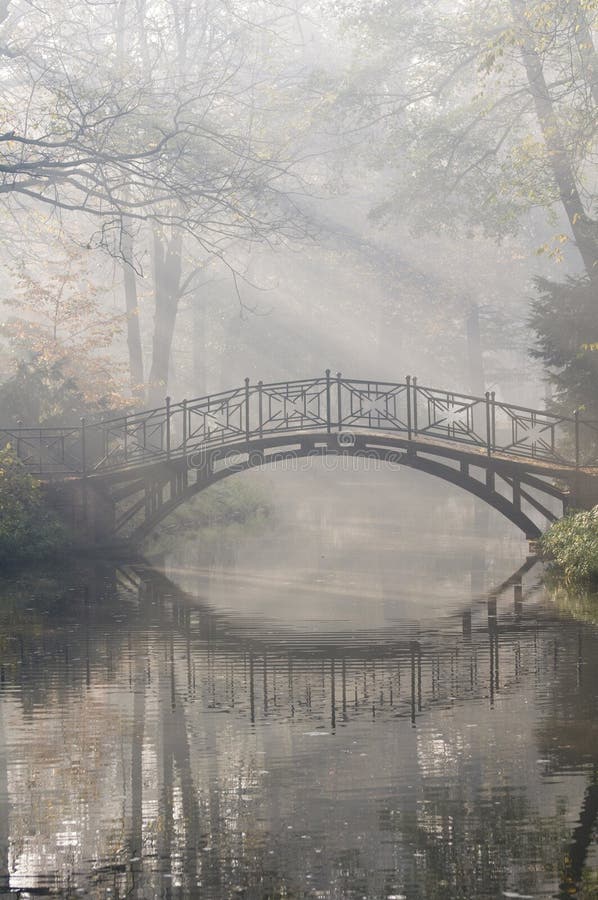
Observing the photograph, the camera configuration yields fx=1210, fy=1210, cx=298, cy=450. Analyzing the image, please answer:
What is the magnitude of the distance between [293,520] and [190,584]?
13136 millimetres

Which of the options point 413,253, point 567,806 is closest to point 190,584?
point 567,806

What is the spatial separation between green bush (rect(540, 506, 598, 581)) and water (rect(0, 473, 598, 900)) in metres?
0.94

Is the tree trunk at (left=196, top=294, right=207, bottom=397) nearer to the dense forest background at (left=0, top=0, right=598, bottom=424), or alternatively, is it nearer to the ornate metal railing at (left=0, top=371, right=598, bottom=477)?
the dense forest background at (left=0, top=0, right=598, bottom=424)

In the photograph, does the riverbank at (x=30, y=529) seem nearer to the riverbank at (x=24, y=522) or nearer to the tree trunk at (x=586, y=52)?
the riverbank at (x=24, y=522)

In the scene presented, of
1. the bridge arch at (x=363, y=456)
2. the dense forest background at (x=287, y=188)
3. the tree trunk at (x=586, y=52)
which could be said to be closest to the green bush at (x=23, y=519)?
the bridge arch at (x=363, y=456)

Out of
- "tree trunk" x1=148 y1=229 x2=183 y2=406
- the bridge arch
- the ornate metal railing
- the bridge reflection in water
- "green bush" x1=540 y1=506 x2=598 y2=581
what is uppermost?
"tree trunk" x1=148 y1=229 x2=183 y2=406

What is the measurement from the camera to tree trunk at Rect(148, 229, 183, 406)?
3691 cm

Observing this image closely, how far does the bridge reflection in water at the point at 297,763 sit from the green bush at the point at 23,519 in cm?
787

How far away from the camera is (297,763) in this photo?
27.9 ft

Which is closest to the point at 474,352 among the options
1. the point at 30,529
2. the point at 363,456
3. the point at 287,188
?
the point at 287,188

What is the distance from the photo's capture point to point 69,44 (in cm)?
2923

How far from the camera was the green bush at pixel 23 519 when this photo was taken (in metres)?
22.3

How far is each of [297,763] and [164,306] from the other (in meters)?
30.2

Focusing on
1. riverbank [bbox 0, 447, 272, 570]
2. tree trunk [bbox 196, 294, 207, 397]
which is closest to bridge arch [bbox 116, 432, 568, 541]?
riverbank [bbox 0, 447, 272, 570]
